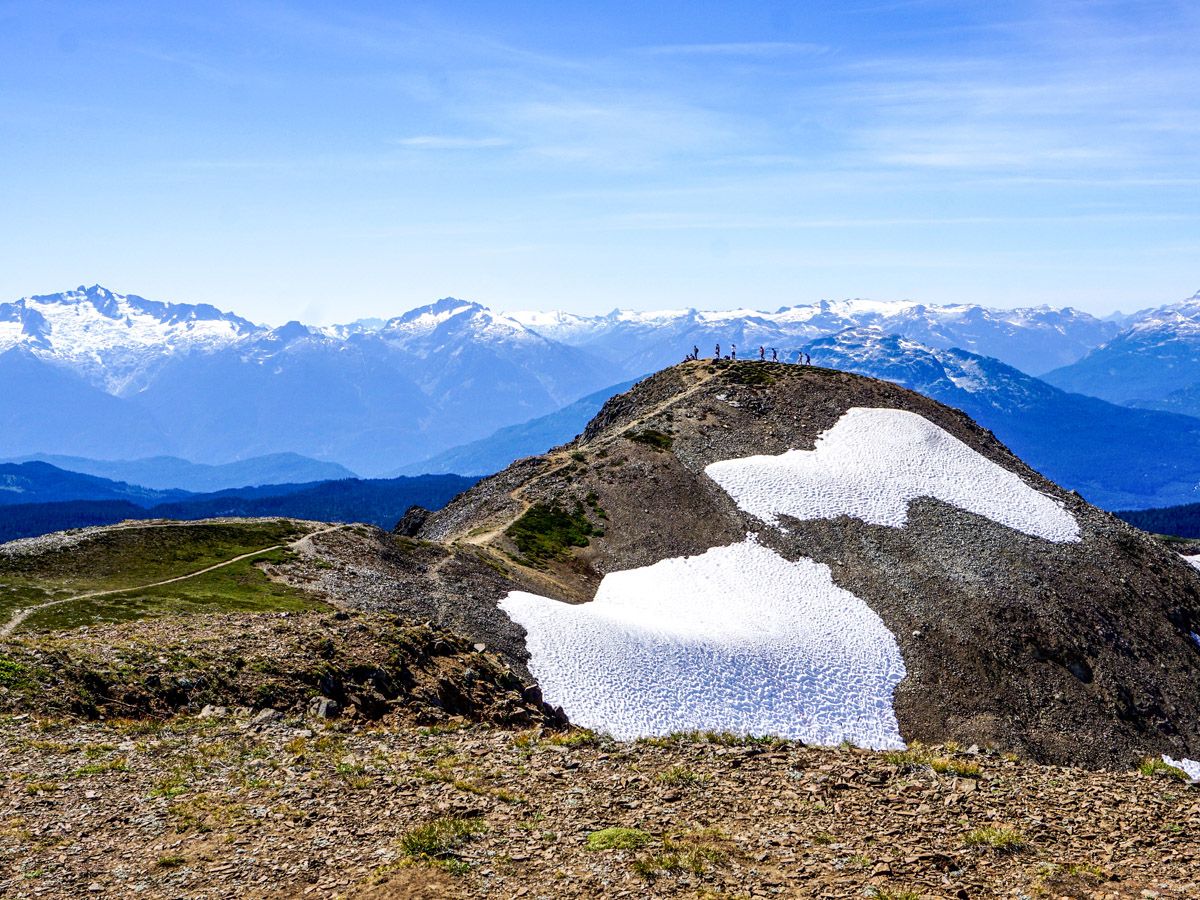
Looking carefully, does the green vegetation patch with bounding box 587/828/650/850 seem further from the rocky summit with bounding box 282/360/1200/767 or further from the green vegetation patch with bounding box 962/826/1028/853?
the rocky summit with bounding box 282/360/1200/767

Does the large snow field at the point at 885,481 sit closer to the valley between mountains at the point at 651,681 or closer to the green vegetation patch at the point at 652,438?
the valley between mountains at the point at 651,681

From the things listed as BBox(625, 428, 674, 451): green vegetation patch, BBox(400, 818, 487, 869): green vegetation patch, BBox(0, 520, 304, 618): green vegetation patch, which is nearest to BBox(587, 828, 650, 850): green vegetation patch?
BBox(400, 818, 487, 869): green vegetation patch

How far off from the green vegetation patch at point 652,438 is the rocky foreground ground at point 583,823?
7102 cm

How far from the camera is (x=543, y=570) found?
76562mm

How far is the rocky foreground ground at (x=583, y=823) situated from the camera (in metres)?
18.0

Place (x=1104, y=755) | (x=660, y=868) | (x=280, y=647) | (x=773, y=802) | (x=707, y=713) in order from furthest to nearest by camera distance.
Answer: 1. (x=1104, y=755)
2. (x=707, y=713)
3. (x=280, y=647)
4. (x=773, y=802)
5. (x=660, y=868)

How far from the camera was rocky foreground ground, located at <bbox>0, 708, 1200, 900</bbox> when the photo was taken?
707 inches

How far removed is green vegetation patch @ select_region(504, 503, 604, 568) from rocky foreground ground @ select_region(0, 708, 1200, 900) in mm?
51740

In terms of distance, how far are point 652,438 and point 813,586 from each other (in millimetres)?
30987

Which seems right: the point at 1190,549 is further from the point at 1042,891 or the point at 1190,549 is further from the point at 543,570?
the point at 1042,891

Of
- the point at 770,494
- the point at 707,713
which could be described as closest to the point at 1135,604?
the point at 770,494

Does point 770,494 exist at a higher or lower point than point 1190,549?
higher

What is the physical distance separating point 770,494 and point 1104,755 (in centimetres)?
3586

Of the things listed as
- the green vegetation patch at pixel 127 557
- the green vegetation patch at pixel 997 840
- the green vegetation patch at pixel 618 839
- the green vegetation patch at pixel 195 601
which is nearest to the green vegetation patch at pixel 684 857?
the green vegetation patch at pixel 618 839
